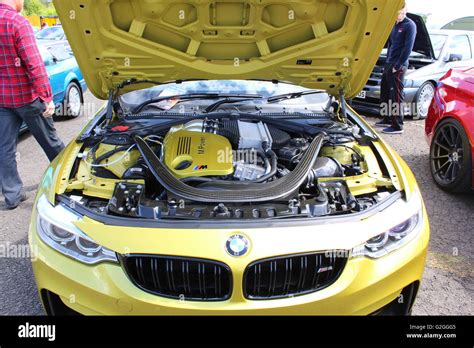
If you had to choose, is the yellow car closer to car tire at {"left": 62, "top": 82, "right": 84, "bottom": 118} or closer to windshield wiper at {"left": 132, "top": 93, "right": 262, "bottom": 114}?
windshield wiper at {"left": 132, "top": 93, "right": 262, "bottom": 114}

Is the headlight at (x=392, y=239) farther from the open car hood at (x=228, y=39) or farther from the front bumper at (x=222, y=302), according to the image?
the open car hood at (x=228, y=39)

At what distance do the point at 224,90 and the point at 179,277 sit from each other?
1809 millimetres

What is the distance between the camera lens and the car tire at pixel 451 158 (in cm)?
353

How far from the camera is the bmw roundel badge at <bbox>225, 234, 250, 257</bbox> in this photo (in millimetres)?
1588

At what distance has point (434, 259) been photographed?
280 centimetres

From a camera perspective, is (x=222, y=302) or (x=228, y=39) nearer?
(x=222, y=302)

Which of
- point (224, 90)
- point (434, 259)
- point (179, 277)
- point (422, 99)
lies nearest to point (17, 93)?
point (224, 90)

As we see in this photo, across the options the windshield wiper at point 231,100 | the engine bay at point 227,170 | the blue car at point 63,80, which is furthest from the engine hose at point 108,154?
the blue car at point 63,80

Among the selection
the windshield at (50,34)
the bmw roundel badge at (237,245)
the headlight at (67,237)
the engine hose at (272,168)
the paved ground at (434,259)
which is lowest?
the paved ground at (434,259)

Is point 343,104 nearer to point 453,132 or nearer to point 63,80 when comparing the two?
point 453,132

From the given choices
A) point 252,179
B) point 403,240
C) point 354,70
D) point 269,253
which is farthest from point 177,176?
point 354,70

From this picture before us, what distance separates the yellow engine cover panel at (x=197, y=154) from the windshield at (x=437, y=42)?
5.96 metres

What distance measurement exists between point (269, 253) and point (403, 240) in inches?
26.2

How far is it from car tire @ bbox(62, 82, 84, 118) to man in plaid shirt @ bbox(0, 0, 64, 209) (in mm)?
2756
